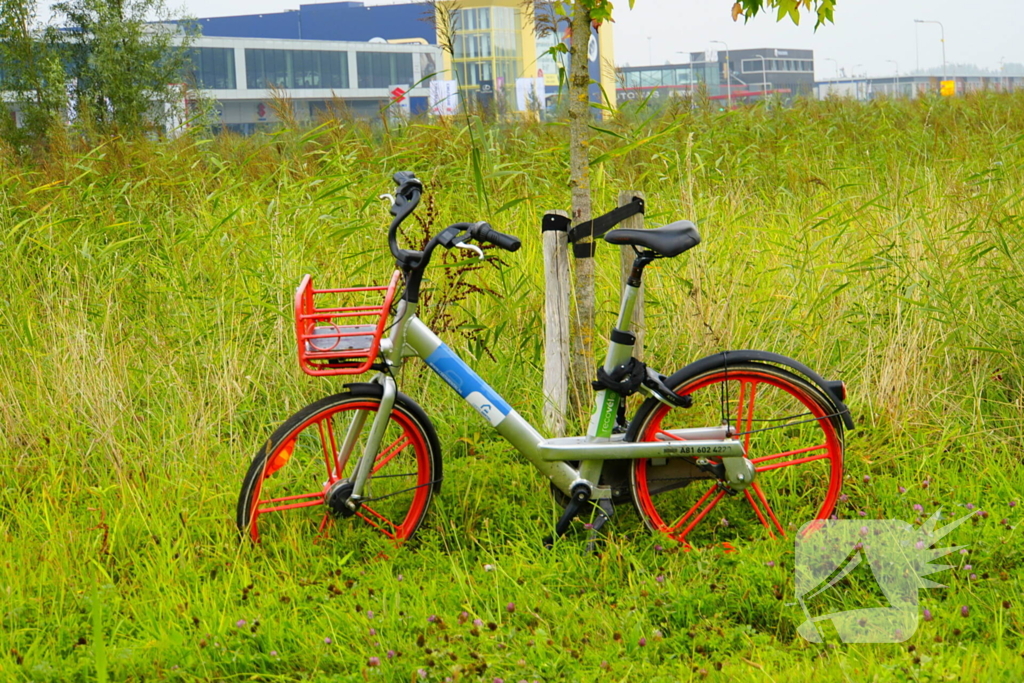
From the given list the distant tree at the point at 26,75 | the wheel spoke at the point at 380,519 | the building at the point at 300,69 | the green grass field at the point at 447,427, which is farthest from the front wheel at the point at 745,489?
the building at the point at 300,69

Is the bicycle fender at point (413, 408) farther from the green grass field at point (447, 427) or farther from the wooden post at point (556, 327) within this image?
the wooden post at point (556, 327)

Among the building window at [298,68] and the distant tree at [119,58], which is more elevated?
the building window at [298,68]

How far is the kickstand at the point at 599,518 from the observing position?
3.22 metres

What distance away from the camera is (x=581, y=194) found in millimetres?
3975

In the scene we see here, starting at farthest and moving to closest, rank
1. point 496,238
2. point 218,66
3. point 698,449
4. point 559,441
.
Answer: point 218,66
point 559,441
point 698,449
point 496,238

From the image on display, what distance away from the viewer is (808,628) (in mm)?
2719

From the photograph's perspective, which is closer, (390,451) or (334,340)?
(334,340)

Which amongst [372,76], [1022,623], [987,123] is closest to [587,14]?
[1022,623]

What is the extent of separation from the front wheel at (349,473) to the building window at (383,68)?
65834mm

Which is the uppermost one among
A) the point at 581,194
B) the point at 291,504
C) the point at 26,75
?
the point at 26,75

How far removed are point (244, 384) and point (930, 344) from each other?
2.93 meters

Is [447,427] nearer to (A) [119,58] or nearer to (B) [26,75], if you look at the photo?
(B) [26,75]

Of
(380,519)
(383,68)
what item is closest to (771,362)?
(380,519)

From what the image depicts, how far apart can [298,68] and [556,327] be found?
62497mm
